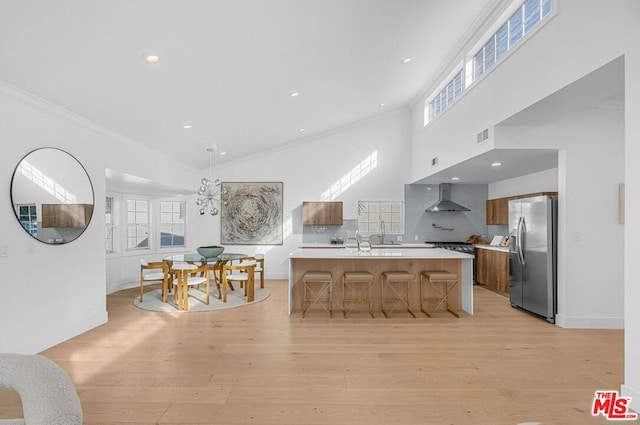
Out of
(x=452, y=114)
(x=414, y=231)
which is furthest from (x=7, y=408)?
(x=414, y=231)

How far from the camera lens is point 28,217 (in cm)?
303

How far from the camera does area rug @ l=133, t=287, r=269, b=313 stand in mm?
4805

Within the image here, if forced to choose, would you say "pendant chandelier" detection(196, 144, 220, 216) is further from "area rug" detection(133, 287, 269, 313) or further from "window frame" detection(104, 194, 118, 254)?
"window frame" detection(104, 194, 118, 254)

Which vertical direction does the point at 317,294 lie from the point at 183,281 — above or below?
below

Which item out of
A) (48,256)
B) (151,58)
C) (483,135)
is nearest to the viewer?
(151,58)

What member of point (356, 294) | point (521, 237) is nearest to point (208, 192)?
point (356, 294)

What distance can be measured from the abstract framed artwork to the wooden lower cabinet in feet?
14.5

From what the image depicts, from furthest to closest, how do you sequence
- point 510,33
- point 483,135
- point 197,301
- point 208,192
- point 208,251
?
point 208,192 < point 197,301 < point 208,251 < point 483,135 < point 510,33

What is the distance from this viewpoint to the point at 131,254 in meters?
6.51

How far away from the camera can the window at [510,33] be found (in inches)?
126

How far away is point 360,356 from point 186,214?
581cm

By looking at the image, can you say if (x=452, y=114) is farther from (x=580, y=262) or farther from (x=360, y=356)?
(x=360, y=356)

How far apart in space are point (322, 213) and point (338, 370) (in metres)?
4.39

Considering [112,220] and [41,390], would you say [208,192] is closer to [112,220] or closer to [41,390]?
[112,220]
